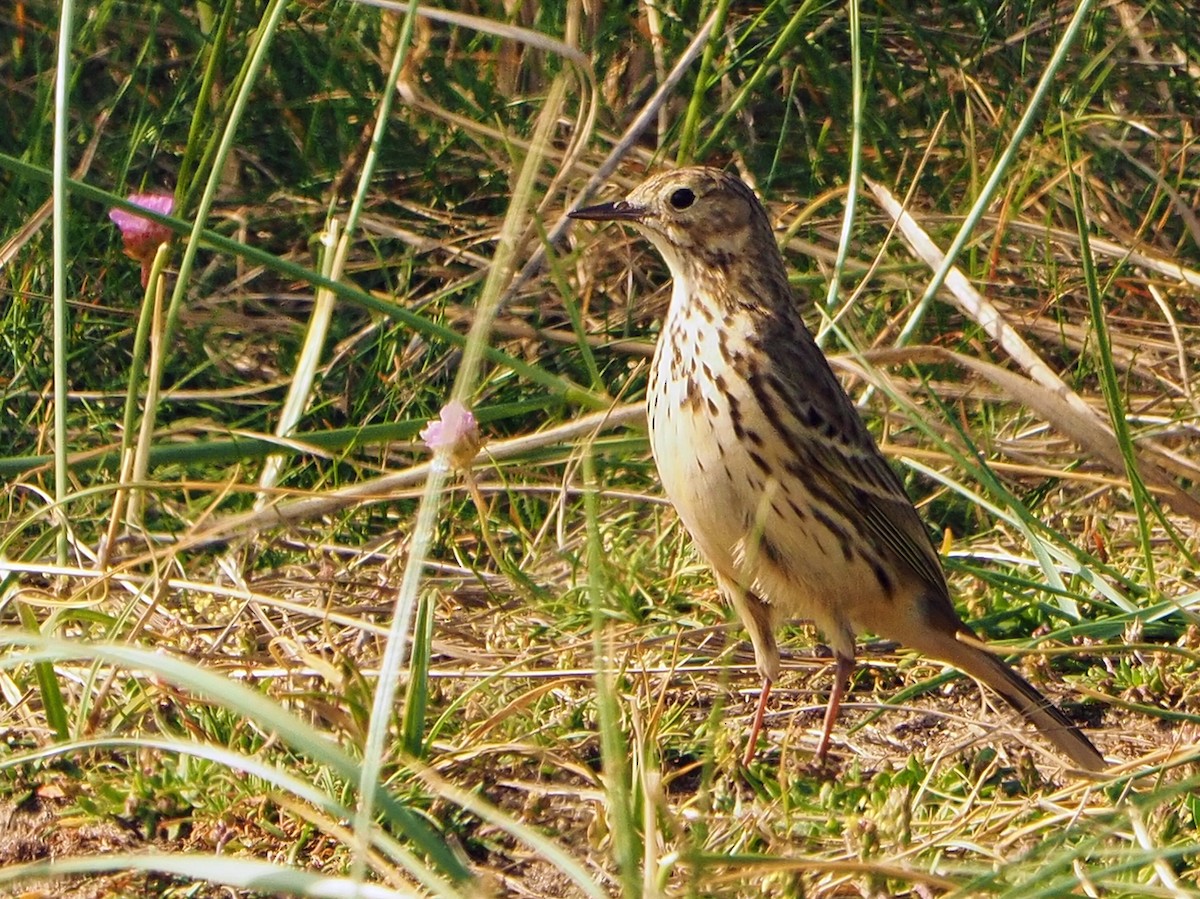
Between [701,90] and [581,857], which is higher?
[701,90]

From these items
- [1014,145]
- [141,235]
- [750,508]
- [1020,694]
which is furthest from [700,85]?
[1020,694]

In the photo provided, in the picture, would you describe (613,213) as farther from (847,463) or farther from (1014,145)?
(1014,145)

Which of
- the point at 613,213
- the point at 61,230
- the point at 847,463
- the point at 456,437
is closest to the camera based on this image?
the point at 456,437

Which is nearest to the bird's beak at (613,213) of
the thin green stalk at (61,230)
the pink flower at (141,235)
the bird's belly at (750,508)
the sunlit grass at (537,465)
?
the sunlit grass at (537,465)

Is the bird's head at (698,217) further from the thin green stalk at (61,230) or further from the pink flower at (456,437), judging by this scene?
the thin green stalk at (61,230)

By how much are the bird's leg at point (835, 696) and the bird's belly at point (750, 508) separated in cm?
8

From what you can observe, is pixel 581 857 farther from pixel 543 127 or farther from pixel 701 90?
pixel 701 90

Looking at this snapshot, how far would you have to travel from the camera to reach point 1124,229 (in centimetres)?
567

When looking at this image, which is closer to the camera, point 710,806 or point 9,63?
point 710,806

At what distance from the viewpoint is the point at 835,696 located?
385 cm

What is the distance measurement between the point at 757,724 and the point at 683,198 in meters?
1.20

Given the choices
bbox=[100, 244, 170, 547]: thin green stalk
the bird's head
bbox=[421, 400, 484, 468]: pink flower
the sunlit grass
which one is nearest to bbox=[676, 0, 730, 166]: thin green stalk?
the sunlit grass

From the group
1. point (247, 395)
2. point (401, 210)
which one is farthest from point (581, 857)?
point (401, 210)

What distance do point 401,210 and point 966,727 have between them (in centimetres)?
280
